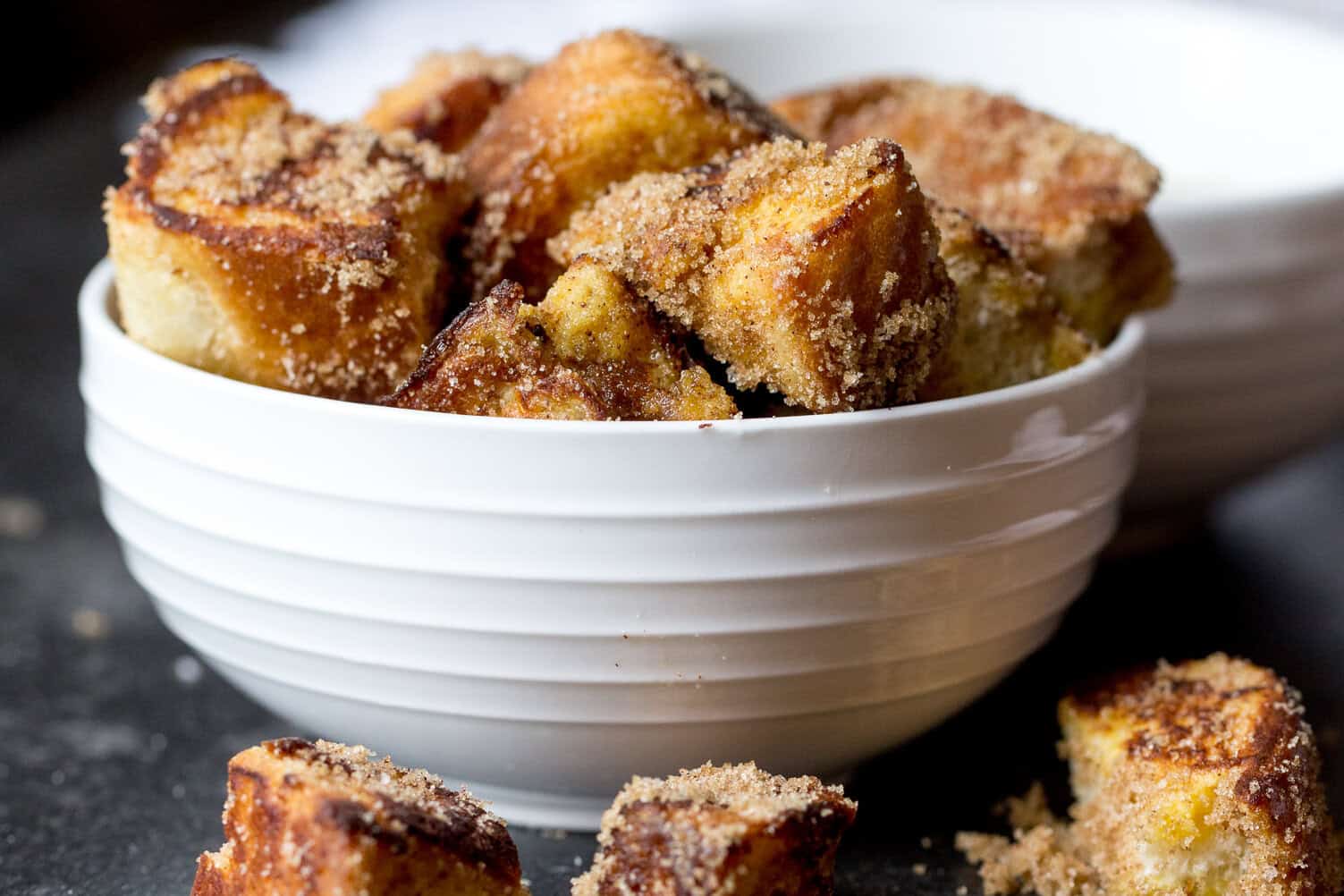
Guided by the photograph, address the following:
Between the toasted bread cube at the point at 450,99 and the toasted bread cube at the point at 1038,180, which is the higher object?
the toasted bread cube at the point at 450,99

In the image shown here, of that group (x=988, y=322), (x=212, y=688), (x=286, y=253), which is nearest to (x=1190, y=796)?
(x=988, y=322)

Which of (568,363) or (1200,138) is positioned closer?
(568,363)

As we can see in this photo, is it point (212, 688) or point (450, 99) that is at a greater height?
point (450, 99)

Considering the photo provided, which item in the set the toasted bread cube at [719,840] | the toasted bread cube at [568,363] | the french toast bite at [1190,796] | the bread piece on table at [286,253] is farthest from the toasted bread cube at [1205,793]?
the bread piece on table at [286,253]

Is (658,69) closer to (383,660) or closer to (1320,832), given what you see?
(383,660)

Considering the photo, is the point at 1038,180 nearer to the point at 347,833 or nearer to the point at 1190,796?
the point at 1190,796

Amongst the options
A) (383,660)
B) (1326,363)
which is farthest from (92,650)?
(1326,363)

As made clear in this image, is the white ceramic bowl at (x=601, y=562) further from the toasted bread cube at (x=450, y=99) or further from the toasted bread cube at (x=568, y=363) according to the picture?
the toasted bread cube at (x=450, y=99)
